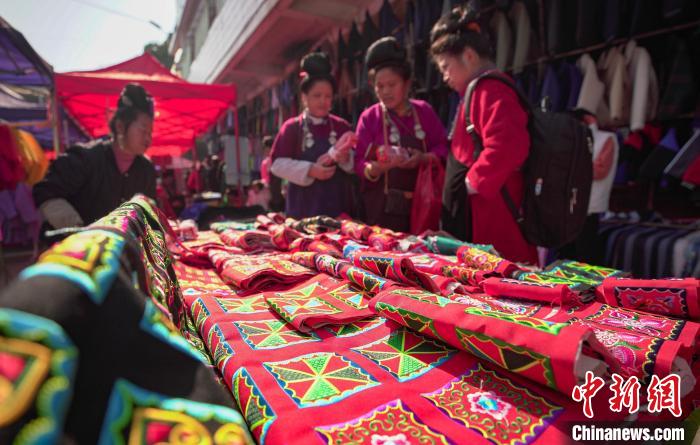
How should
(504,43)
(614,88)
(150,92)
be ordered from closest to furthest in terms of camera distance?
(614,88) → (504,43) → (150,92)

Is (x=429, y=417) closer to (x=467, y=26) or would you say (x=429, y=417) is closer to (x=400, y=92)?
(x=467, y=26)

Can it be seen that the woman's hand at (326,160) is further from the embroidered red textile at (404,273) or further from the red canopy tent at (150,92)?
the red canopy tent at (150,92)

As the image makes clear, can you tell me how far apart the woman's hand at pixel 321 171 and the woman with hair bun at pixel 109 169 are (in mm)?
1109

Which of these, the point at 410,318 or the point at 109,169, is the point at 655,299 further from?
the point at 109,169

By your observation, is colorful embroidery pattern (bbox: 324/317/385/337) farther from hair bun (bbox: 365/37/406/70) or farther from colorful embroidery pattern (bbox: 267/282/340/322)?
hair bun (bbox: 365/37/406/70)

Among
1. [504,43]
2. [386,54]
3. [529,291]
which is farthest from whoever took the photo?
[504,43]

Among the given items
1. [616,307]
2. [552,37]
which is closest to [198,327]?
[616,307]

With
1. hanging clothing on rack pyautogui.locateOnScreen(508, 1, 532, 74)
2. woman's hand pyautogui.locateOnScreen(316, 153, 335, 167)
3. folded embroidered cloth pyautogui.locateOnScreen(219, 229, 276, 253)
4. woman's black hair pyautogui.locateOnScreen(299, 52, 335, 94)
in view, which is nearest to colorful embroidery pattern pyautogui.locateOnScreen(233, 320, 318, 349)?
folded embroidered cloth pyautogui.locateOnScreen(219, 229, 276, 253)

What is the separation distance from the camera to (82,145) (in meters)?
2.22

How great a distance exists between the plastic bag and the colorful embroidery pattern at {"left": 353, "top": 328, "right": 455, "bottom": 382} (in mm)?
1272

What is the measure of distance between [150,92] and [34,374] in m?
5.25

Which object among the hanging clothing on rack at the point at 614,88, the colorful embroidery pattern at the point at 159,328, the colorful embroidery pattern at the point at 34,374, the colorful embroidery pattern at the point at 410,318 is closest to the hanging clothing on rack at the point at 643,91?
the hanging clothing on rack at the point at 614,88

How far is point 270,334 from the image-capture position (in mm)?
761

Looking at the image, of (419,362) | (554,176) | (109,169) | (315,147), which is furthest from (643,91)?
(109,169)
